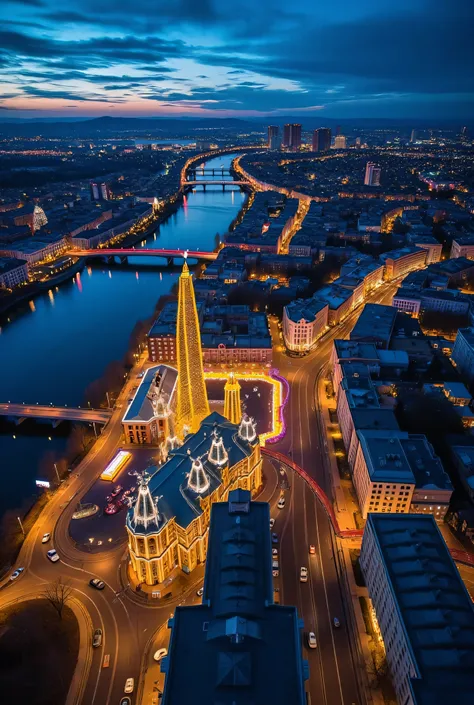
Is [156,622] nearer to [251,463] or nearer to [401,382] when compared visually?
[251,463]

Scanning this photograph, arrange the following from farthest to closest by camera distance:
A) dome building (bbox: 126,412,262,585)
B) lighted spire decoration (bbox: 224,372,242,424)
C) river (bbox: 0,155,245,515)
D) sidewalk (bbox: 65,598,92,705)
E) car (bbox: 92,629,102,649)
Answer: river (bbox: 0,155,245,515) < lighted spire decoration (bbox: 224,372,242,424) < dome building (bbox: 126,412,262,585) < car (bbox: 92,629,102,649) < sidewalk (bbox: 65,598,92,705)

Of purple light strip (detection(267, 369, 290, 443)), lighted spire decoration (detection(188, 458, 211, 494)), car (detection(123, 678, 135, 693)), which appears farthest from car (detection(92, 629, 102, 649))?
purple light strip (detection(267, 369, 290, 443))

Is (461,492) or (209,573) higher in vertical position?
(209,573)

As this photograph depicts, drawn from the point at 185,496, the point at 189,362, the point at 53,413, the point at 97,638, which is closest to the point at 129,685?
the point at 97,638

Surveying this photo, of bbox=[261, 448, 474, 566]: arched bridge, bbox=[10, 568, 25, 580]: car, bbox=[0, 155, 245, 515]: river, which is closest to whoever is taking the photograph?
bbox=[10, 568, 25, 580]: car

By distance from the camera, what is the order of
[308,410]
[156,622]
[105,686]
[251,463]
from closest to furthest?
[105,686], [156,622], [251,463], [308,410]

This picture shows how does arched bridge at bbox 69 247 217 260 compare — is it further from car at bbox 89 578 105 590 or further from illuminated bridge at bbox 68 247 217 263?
car at bbox 89 578 105 590

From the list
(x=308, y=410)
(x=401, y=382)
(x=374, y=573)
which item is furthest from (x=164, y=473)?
(x=401, y=382)
